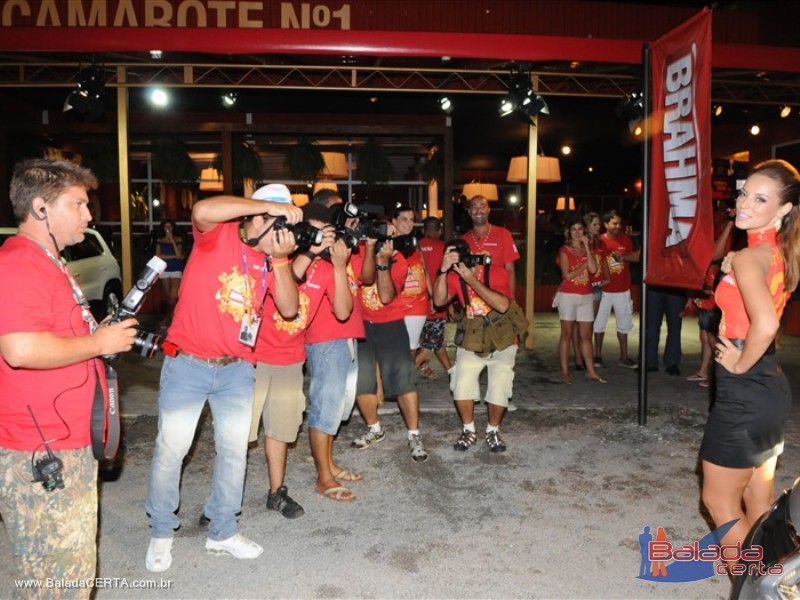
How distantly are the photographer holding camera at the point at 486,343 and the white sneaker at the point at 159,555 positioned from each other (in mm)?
2468

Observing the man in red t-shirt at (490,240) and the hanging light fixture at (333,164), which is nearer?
the man in red t-shirt at (490,240)

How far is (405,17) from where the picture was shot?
1066cm

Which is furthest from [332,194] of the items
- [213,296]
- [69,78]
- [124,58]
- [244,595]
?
[69,78]

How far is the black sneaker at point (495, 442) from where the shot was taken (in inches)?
200

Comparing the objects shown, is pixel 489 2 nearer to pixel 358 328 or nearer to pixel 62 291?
pixel 358 328

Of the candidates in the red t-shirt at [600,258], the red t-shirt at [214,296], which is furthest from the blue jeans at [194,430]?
the red t-shirt at [600,258]

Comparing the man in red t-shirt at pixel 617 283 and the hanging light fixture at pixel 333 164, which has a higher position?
the hanging light fixture at pixel 333 164

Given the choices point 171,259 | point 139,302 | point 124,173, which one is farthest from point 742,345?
point 171,259

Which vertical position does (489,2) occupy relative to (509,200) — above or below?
above

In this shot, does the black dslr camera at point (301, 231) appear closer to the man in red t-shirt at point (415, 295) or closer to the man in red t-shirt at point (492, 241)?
the man in red t-shirt at point (492, 241)

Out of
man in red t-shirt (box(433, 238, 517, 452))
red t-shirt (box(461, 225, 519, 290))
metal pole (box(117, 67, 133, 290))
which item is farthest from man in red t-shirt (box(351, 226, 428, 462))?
metal pole (box(117, 67, 133, 290))

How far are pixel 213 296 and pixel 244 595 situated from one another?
1.49 m

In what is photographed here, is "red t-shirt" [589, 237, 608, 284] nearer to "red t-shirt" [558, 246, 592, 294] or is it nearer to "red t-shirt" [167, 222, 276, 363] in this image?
"red t-shirt" [558, 246, 592, 294]

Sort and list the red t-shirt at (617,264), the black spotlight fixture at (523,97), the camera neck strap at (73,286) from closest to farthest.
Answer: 1. the camera neck strap at (73,286)
2. the red t-shirt at (617,264)
3. the black spotlight fixture at (523,97)
